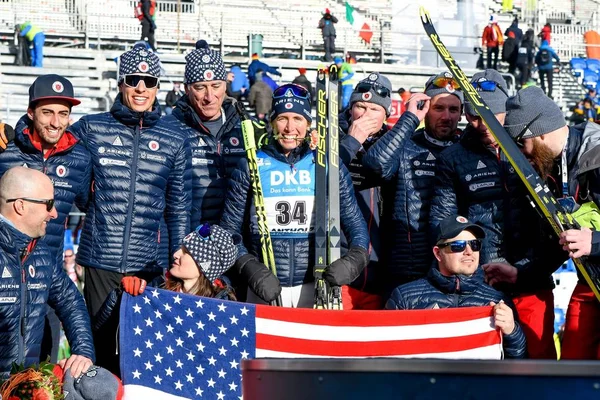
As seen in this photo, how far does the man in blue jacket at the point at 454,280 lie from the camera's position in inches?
237

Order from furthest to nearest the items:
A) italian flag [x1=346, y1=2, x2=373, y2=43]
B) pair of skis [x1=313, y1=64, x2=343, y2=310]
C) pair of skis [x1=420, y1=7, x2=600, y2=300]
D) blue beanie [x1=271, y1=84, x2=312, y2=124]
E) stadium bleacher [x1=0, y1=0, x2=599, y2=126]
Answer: italian flag [x1=346, y1=2, x2=373, y2=43], stadium bleacher [x1=0, y1=0, x2=599, y2=126], blue beanie [x1=271, y1=84, x2=312, y2=124], pair of skis [x1=313, y1=64, x2=343, y2=310], pair of skis [x1=420, y1=7, x2=600, y2=300]

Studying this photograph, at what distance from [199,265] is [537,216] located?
1.97 metres

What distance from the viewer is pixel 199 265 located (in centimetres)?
609

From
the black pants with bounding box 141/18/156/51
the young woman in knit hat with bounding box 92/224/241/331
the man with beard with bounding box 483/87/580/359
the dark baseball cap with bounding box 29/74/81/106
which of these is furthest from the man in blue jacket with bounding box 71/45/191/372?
the black pants with bounding box 141/18/156/51

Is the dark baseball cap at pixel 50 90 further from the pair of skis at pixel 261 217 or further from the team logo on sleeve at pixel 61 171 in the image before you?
the pair of skis at pixel 261 217

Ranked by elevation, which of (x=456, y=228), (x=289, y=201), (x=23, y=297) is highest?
(x=289, y=201)

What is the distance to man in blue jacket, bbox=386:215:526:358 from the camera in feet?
19.8

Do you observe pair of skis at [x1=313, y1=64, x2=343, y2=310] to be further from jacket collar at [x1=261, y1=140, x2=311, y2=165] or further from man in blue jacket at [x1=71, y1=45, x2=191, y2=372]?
man in blue jacket at [x1=71, y1=45, x2=191, y2=372]

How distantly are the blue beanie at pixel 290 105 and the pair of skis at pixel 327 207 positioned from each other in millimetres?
99

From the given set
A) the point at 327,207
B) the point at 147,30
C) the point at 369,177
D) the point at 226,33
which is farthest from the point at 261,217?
the point at 226,33

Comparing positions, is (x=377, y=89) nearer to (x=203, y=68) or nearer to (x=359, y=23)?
(x=203, y=68)

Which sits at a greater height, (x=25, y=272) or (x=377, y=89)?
(x=377, y=89)

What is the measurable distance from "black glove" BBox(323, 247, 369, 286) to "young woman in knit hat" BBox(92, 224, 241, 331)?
54 cm

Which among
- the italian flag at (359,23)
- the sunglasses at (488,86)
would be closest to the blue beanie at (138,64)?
the sunglasses at (488,86)
